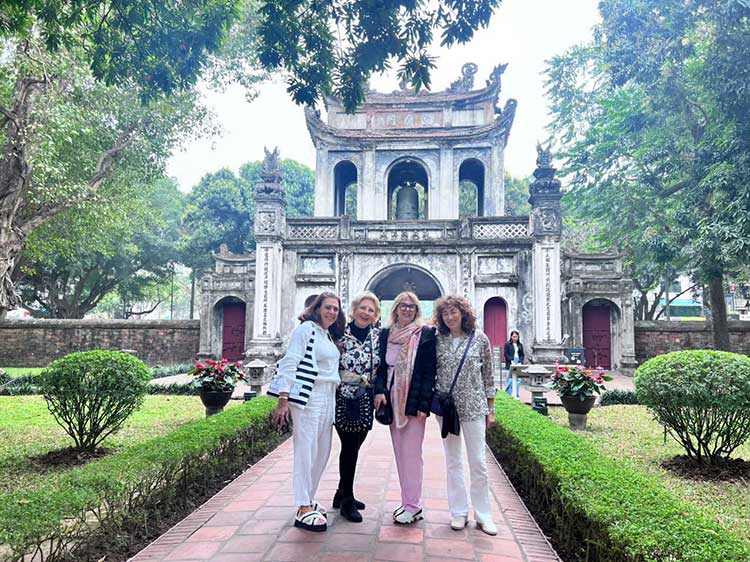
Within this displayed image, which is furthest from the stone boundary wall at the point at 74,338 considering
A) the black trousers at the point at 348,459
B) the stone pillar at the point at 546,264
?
the black trousers at the point at 348,459

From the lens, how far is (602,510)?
10.2 feet

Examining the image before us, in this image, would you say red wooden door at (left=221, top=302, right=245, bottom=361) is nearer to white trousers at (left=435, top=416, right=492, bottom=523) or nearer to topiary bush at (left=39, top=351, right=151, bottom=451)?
topiary bush at (left=39, top=351, right=151, bottom=451)

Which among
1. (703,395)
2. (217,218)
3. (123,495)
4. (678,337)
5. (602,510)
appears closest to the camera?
(602,510)

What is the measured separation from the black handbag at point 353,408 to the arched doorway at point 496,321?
12.6m

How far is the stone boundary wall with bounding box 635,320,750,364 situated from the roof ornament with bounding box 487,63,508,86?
10635mm

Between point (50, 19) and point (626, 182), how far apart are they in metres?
18.0

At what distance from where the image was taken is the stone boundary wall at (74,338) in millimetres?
19844

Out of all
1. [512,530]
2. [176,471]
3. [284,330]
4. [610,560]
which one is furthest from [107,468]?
[284,330]

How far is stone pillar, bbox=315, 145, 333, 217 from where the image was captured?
1947 cm

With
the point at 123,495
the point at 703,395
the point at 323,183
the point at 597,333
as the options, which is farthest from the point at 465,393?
the point at 323,183

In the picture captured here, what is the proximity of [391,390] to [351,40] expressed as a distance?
412cm

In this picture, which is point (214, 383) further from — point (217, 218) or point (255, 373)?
point (217, 218)

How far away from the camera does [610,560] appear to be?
9.29 ft

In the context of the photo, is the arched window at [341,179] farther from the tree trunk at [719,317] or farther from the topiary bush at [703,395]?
the topiary bush at [703,395]
